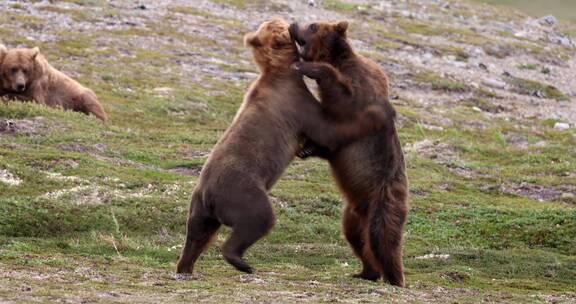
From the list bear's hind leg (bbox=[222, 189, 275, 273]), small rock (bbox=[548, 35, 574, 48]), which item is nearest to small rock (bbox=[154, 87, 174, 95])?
bear's hind leg (bbox=[222, 189, 275, 273])

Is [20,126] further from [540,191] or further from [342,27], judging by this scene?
[342,27]

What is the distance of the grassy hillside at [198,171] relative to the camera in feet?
38.9

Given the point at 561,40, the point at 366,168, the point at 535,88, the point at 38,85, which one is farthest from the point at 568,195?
the point at 561,40

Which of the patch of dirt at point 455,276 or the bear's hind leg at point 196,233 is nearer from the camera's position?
the bear's hind leg at point 196,233

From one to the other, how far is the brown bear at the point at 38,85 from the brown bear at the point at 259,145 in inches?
648

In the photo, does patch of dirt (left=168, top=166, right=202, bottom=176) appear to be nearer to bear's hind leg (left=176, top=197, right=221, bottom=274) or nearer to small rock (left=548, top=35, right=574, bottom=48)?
bear's hind leg (left=176, top=197, right=221, bottom=274)

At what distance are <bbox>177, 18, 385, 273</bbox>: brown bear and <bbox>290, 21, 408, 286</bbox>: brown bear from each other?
0.18 meters

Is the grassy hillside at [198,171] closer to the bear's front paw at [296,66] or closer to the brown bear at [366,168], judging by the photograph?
the brown bear at [366,168]

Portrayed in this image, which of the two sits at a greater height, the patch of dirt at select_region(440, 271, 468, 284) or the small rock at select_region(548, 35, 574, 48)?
the patch of dirt at select_region(440, 271, 468, 284)

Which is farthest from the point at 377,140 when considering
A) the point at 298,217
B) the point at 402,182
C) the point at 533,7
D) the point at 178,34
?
the point at 533,7

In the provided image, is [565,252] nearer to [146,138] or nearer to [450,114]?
[146,138]

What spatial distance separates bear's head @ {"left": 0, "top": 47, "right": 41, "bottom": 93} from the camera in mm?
27906

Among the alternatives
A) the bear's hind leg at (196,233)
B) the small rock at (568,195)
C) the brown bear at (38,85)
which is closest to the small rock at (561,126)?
the small rock at (568,195)

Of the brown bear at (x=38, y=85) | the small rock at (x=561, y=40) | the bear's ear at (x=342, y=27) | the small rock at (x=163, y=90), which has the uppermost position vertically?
the bear's ear at (x=342, y=27)
